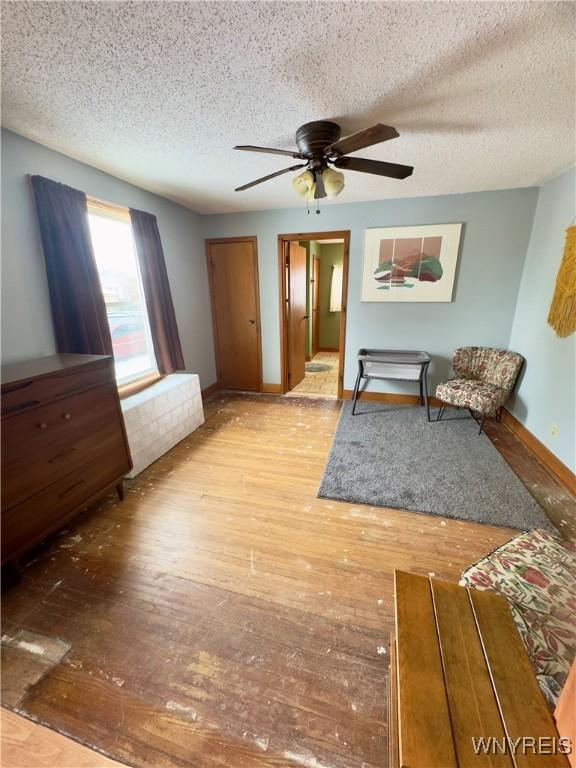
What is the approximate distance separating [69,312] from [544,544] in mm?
3058

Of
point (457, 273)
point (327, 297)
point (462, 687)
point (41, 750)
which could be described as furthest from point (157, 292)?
point (327, 297)

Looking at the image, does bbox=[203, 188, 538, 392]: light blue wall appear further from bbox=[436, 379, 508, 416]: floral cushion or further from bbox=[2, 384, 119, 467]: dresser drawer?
bbox=[2, 384, 119, 467]: dresser drawer

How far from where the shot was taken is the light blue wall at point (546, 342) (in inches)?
90.1

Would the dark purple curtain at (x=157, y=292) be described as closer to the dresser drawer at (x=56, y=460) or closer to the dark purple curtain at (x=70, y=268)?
the dark purple curtain at (x=70, y=268)

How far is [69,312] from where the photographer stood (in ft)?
7.13

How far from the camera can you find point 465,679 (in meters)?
0.72

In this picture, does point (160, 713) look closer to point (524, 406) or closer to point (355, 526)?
point (355, 526)

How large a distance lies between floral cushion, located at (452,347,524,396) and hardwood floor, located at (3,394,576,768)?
3.61ft

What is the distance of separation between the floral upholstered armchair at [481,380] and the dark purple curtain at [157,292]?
289cm

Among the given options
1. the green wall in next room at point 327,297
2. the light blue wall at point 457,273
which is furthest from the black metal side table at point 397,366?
the green wall in next room at point 327,297

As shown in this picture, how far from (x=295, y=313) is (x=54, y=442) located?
3.30 meters

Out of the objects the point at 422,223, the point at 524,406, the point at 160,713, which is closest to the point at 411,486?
the point at 524,406

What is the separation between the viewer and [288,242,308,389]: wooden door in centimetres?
402

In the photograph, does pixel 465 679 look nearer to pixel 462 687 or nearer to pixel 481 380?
pixel 462 687
